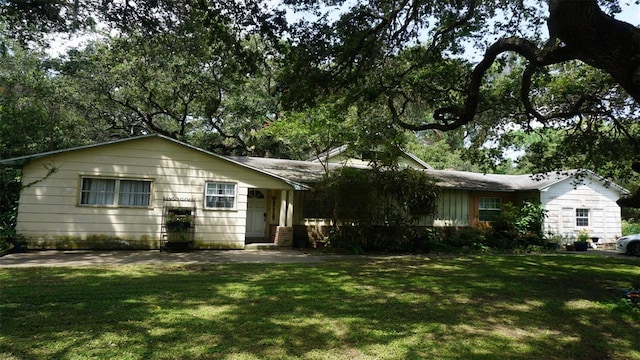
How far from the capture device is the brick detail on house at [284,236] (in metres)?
13.8

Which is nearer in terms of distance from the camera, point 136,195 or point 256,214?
point 136,195

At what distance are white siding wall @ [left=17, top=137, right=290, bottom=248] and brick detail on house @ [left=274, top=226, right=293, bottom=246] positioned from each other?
4.66 feet

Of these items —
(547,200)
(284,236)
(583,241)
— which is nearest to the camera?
(284,236)

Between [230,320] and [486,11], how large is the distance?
9.73 meters

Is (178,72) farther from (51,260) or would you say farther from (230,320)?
(230,320)

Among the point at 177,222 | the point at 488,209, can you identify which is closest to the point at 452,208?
the point at 488,209

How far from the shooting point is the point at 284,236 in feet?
45.5

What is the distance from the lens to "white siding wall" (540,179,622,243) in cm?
1816

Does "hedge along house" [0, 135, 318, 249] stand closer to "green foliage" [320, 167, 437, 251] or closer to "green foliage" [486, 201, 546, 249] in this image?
"green foliage" [320, 167, 437, 251]

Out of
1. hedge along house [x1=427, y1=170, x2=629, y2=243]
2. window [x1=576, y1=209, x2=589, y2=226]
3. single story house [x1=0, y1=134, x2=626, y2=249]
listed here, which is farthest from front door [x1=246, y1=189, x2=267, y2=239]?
window [x1=576, y1=209, x2=589, y2=226]

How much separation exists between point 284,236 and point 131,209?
5.36m

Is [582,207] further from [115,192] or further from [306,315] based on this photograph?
[115,192]

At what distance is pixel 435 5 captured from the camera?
9.70 m

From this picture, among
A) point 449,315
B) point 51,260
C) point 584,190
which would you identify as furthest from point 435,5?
point 584,190
